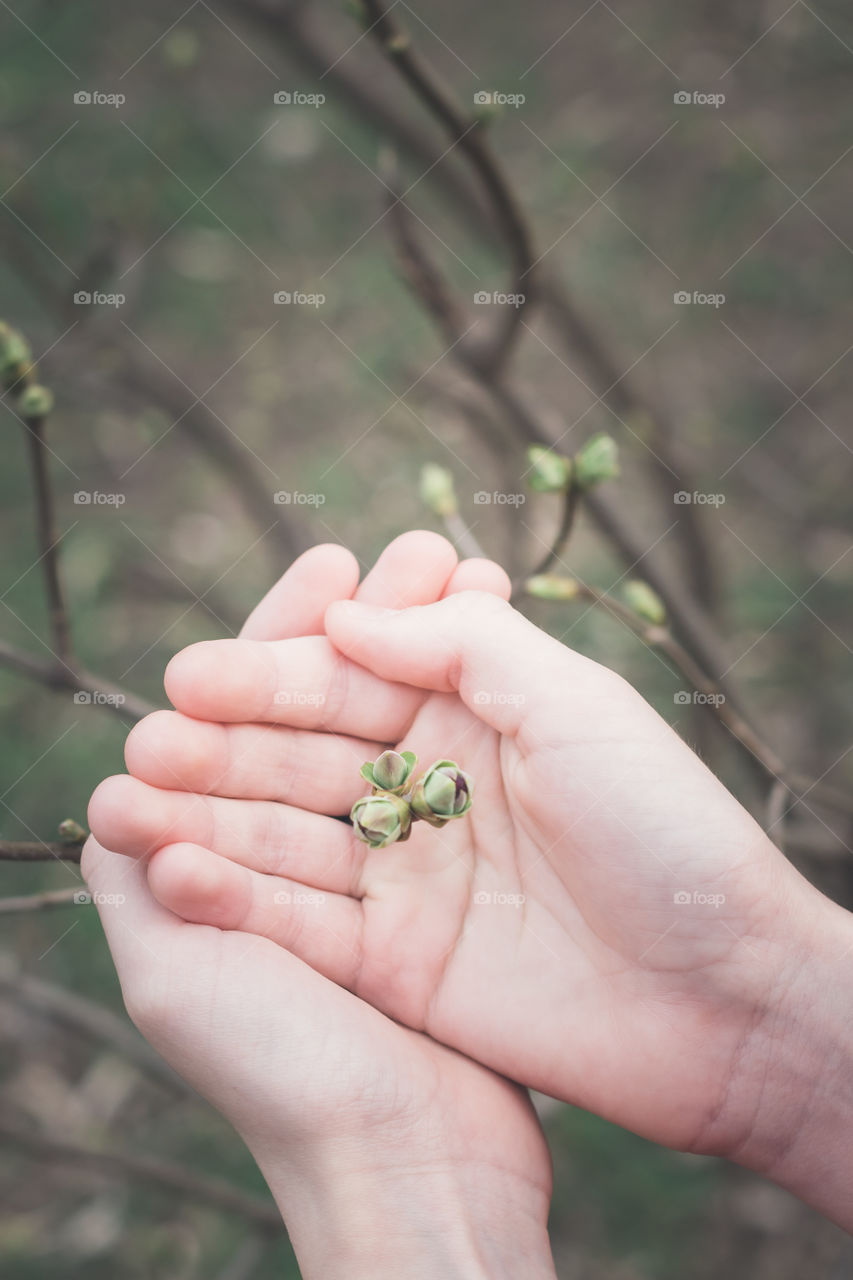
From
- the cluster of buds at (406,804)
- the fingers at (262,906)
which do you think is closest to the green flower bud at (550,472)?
the cluster of buds at (406,804)

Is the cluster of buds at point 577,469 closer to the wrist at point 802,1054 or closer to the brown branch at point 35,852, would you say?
the wrist at point 802,1054

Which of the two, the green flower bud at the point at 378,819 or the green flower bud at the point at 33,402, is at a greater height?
the green flower bud at the point at 33,402

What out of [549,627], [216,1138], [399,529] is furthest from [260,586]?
[216,1138]

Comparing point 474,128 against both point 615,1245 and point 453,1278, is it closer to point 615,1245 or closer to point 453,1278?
point 453,1278

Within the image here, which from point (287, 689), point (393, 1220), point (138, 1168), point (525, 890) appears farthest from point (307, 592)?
point (138, 1168)

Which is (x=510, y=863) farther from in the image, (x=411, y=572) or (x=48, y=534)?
(x=48, y=534)

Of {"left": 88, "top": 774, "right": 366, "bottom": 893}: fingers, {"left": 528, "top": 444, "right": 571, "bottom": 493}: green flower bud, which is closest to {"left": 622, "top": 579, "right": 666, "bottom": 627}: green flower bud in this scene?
{"left": 528, "top": 444, "right": 571, "bottom": 493}: green flower bud

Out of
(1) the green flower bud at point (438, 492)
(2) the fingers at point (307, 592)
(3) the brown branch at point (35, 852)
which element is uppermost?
(1) the green flower bud at point (438, 492)

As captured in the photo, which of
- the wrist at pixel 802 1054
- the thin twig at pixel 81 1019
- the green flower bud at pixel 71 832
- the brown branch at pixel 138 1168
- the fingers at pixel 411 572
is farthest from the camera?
the brown branch at pixel 138 1168

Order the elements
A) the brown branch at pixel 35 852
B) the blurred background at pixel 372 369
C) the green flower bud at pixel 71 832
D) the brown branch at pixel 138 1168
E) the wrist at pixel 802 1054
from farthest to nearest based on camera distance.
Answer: the blurred background at pixel 372 369 → the brown branch at pixel 138 1168 → the wrist at pixel 802 1054 → the green flower bud at pixel 71 832 → the brown branch at pixel 35 852
